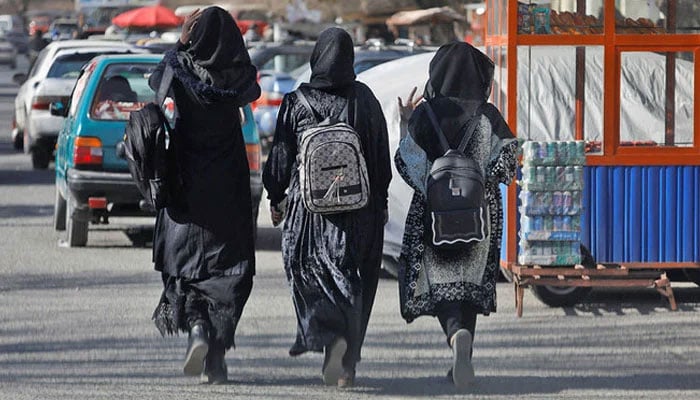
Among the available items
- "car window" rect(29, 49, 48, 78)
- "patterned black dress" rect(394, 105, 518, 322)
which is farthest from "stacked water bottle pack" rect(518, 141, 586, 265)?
"car window" rect(29, 49, 48, 78)

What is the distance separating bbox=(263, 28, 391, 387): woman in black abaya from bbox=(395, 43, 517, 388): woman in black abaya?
7.6 inches

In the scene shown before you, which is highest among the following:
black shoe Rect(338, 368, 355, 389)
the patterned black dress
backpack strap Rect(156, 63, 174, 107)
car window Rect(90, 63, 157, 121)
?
backpack strap Rect(156, 63, 174, 107)

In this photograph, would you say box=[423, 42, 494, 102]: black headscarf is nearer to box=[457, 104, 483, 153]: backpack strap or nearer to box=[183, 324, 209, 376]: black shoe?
box=[457, 104, 483, 153]: backpack strap

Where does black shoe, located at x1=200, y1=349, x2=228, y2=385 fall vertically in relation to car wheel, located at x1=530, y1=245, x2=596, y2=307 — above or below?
Answer: above

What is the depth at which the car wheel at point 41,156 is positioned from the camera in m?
21.3

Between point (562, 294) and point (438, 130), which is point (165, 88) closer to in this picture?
point (438, 130)

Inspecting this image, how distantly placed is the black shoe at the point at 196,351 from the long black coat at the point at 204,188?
29cm

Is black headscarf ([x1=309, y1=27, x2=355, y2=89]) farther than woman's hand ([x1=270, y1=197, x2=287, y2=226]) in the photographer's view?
No

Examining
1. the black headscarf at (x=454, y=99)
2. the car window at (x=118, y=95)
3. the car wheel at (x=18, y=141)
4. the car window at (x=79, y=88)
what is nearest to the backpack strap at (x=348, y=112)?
the black headscarf at (x=454, y=99)

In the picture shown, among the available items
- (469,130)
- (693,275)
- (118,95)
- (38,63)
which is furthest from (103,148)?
(38,63)

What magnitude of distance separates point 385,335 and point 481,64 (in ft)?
7.17

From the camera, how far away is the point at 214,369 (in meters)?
7.65

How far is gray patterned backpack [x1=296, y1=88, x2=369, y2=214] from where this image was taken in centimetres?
738

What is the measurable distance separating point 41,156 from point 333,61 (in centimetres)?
1481
